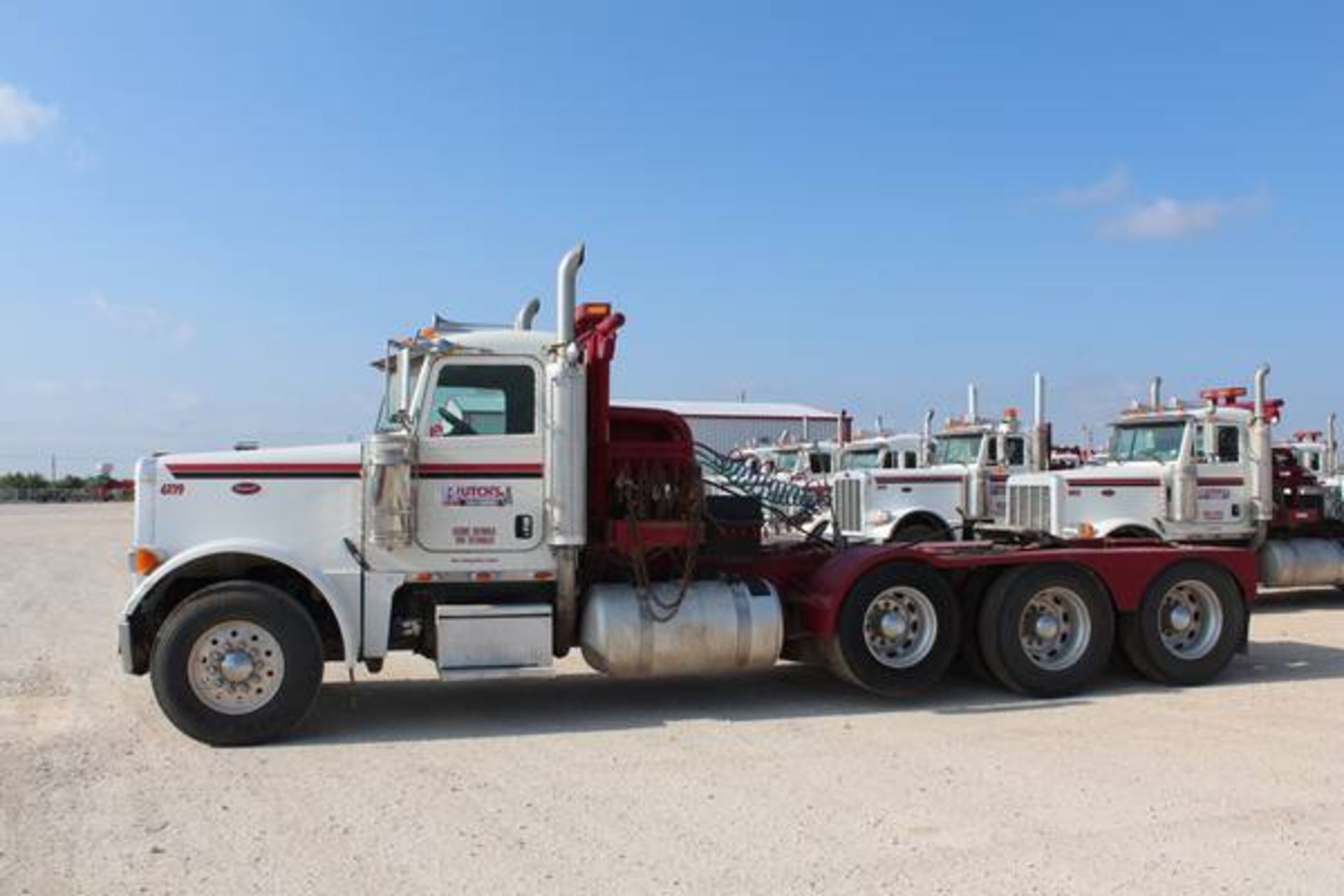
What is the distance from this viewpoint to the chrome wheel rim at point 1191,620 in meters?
9.27

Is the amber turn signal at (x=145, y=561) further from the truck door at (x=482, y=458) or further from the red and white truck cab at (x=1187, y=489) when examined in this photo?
the red and white truck cab at (x=1187, y=489)

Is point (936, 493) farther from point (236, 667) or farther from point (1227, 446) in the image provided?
point (236, 667)

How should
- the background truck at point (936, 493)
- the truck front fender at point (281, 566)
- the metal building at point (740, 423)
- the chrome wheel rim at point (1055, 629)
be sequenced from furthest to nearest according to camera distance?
the metal building at point (740, 423) → the background truck at point (936, 493) → the chrome wheel rim at point (1055, 629) → the truck front fender at point (281, 566)

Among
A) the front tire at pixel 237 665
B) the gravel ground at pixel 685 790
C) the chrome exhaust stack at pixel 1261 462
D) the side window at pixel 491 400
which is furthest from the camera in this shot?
the chrome exhaust stack at pixel 1261 462

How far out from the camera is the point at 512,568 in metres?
7.85

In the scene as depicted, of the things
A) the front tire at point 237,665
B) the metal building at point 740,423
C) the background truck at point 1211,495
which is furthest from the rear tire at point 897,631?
the metal building at point 740,423

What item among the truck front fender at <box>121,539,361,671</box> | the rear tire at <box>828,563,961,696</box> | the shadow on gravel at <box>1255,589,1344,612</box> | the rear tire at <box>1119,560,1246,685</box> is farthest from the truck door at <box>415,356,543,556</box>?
the shadow on gravel at <box>1255,589,1344,612</box>

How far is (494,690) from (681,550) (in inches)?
80.9

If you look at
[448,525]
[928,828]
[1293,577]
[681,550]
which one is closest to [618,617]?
[681,550]

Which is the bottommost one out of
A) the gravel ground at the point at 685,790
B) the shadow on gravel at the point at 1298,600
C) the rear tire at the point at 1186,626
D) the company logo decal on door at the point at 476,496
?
the gravel ground at the point at 685,790

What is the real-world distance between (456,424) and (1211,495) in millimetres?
10670

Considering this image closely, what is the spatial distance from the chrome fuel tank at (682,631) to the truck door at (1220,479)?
856 centimetres

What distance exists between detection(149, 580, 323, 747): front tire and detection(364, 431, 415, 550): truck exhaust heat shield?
2.33 feet

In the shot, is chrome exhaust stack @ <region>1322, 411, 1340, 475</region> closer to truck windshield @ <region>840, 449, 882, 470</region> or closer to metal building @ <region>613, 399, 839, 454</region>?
truck windshield @ <region>840, 449, 882, 470</region>
